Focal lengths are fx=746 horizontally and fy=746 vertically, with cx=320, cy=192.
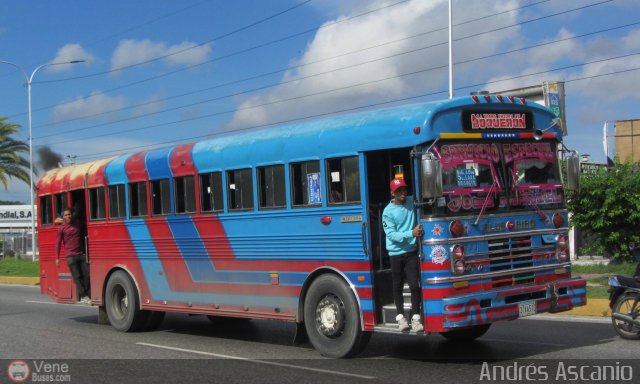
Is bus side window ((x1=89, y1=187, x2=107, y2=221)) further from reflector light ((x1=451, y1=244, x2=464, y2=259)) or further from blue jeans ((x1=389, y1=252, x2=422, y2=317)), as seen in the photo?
reflector light ((x1=451, y1=244, x2=464, y2=259))

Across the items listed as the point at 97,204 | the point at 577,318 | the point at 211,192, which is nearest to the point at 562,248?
the point at 577,318

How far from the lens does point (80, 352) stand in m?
10.2

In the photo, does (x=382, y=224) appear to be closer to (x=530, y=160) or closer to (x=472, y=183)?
(x=472, y=183)

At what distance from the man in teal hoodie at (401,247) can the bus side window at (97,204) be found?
6685 mm

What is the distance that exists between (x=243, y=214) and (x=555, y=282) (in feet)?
14.0

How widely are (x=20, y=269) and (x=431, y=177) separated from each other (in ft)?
94.4

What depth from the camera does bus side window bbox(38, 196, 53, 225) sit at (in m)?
14.8

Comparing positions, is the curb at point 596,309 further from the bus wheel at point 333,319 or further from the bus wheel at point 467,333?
the bus wheel at point 333,319

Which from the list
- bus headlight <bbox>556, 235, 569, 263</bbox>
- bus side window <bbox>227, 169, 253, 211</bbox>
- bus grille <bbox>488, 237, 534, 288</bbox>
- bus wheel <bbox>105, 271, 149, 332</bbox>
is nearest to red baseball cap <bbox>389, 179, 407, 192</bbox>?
bus grille <bbox>488, 237, 534, 288</bbox>

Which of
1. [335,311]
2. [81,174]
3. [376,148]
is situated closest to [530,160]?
[376,148]

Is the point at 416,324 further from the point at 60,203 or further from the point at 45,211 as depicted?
the point at 45,211

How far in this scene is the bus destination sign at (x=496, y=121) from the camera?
28.2 feet

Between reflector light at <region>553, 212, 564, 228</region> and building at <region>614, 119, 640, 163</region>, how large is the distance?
2581 centimetres

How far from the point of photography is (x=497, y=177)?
28.4 ft
